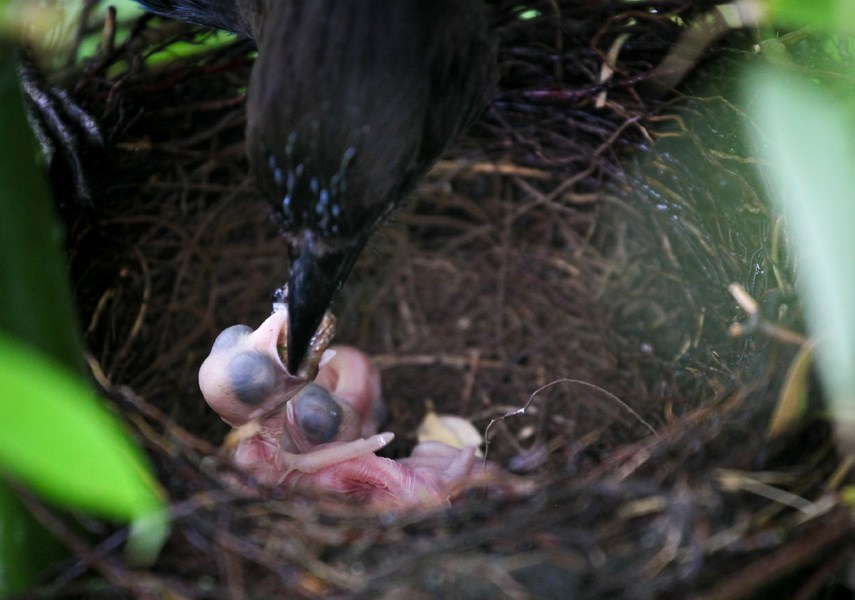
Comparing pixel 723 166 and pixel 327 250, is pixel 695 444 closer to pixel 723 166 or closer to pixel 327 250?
pixel 327 250

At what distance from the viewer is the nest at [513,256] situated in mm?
1262

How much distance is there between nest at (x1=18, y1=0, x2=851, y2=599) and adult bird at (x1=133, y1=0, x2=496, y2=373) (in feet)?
0.46

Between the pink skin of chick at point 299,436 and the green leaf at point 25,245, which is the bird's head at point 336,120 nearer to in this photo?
the pink skin of chick at point 299,436

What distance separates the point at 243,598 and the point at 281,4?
0.74 meters

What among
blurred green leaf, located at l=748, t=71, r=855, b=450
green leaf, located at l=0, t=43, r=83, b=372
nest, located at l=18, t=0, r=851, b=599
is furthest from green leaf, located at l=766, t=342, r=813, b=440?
green leaf, located at l=0, t=43, r=83, b=372

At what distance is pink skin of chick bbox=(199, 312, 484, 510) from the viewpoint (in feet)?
4.14

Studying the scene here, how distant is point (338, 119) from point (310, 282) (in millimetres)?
225

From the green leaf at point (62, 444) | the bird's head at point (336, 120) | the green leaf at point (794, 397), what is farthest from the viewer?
the bird's head at point (336, 120)

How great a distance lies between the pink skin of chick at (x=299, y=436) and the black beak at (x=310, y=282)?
0.16 metres

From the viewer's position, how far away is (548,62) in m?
1.50

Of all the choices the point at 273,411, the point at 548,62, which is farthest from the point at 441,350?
the point at 548,62

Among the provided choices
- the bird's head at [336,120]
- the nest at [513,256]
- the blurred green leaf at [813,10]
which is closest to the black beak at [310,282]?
the bird's head at [336,120]

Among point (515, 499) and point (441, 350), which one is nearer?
point (515, 499)

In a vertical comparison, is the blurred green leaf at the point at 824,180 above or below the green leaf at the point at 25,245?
above
